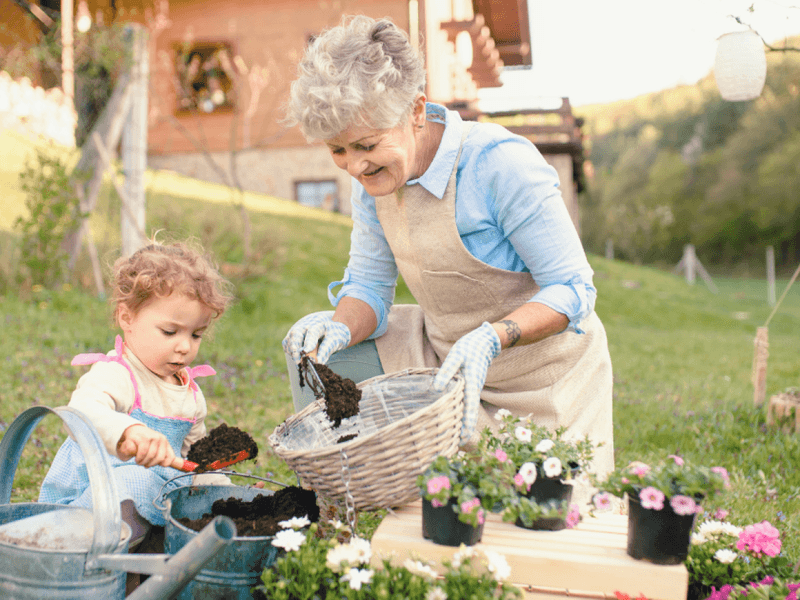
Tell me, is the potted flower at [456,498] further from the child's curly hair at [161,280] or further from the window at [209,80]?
the window at [209,80]

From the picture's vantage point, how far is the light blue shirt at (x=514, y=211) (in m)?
2.09

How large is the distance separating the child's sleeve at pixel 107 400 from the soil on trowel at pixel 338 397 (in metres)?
0.47

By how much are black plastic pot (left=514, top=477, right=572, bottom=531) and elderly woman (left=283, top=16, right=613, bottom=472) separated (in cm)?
36

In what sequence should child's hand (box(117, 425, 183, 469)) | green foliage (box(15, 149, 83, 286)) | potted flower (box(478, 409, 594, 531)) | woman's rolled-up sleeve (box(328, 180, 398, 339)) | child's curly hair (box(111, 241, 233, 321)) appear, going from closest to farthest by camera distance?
potted flower (box(478, 409, 594, 531)) → child's hand (box(117, 425, 183, 469)) → child's curly hair (box(111, 241, 233, 321)) → woman's rolled-up sleeve (box(328, 180, 398, 339)) → green foliage (box(15, 149, 83, 286))

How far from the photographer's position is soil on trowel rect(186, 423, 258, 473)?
171cm

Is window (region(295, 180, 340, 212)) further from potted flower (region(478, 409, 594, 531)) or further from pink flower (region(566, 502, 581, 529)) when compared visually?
pink flower (region(566, 502, 581, 529))

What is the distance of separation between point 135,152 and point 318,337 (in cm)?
466

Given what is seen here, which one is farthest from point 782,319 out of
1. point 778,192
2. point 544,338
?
point 778,192

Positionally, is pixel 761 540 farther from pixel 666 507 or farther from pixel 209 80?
pixel 209 80

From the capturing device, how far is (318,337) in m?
2.14

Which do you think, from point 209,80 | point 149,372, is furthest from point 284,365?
point 209,80


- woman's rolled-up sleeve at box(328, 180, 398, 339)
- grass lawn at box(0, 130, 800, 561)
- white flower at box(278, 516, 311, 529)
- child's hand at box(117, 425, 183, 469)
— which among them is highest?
woman's rolled-up sleeve at box(328, 180, 398, 339)

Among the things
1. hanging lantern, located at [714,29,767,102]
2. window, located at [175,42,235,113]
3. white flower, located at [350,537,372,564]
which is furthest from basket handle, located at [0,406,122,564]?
window, located at [175,42,235,113]

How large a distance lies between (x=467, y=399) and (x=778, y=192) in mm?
39114
